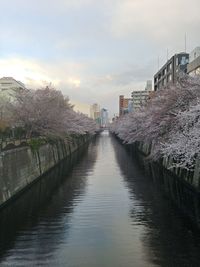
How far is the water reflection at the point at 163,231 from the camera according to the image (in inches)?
661

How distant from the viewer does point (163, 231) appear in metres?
20.8

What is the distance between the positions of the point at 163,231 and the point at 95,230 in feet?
10.6

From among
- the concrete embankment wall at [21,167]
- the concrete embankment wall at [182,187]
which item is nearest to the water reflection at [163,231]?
the concrete embankment wall at [182,187]

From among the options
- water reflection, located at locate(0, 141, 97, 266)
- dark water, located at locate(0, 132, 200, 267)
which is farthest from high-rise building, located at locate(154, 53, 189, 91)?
dark water, located at locate(0, 132, 200, 267)

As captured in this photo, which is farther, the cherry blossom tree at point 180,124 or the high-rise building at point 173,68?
the high-rise building at point 173,68

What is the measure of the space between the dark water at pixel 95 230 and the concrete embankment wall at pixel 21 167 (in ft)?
3.43

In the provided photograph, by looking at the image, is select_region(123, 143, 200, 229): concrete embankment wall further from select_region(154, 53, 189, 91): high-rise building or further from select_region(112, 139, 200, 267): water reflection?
select_region(154, 53, 189, 91): high-rise building

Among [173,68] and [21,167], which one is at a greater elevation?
[173,68]

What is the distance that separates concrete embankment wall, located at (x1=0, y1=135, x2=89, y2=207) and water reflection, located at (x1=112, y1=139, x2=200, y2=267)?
8.06 m

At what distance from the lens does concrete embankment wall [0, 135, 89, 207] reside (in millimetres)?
27844

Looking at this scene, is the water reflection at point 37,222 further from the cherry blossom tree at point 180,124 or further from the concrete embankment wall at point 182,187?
the cherry blossom tree at point 180,124

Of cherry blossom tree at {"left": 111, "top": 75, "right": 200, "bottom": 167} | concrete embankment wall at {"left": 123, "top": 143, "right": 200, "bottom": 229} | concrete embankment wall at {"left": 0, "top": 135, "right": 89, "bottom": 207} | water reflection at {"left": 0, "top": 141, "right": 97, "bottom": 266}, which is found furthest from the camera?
concrete embankment wall at {"left": 0, "top": 135, "right": 89, "bottom": 207}

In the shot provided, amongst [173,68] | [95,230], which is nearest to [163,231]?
[95,230]

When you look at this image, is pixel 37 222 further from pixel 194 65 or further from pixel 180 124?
pixel 194 65
